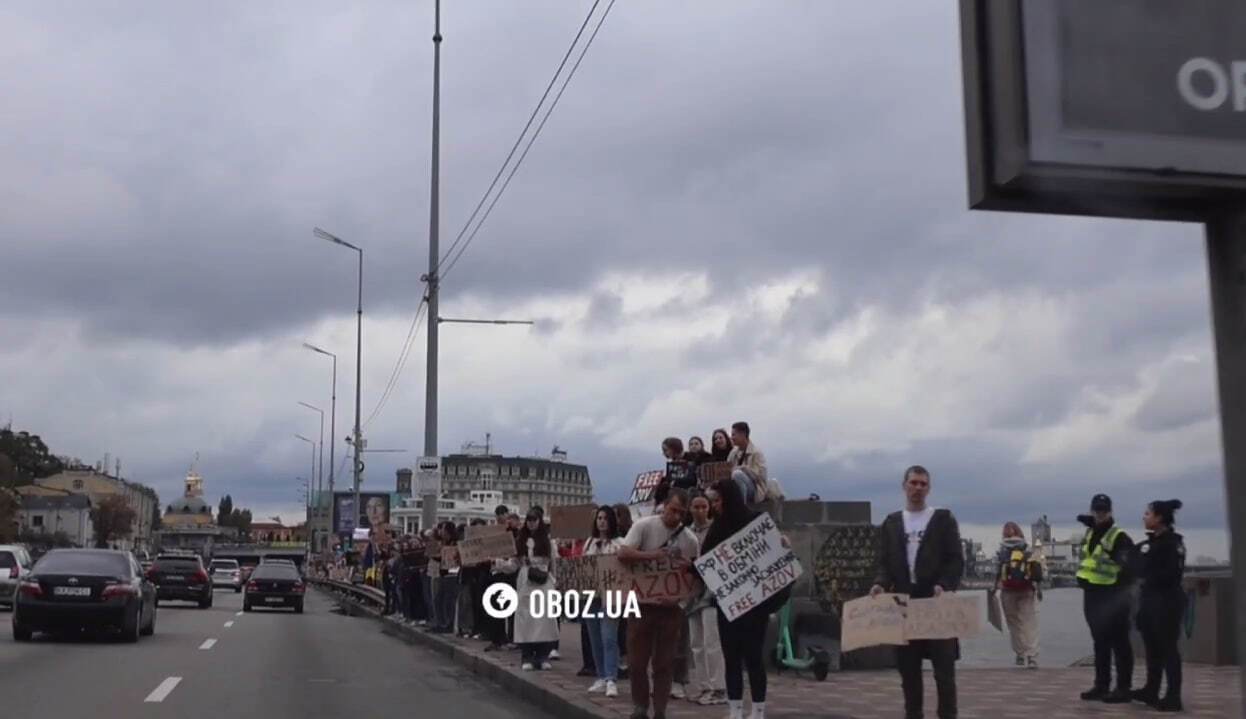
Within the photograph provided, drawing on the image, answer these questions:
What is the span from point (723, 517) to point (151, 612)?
15.1m

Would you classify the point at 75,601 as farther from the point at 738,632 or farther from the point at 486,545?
the point at 738,632

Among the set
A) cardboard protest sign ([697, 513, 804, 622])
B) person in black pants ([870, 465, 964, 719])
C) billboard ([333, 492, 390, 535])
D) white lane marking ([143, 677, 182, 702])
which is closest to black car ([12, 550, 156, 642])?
white lane marking ([143, 677, 182, 702])

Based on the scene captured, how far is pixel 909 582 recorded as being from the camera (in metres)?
9.02

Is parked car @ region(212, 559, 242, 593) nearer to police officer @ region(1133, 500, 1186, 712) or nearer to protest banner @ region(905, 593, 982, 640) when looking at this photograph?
police officer @ region(1133, 500, 1186, 712)

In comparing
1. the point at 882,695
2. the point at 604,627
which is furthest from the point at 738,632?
the point at 604,627

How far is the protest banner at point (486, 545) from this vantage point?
17.1 meters

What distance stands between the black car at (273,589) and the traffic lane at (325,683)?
1300 cm

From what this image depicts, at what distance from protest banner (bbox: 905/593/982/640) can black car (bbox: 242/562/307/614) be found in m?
30.0

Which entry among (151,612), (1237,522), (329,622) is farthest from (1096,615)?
(329,622)

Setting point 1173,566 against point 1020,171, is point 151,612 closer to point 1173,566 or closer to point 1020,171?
point 1173,566

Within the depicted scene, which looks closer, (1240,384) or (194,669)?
(1240,384)

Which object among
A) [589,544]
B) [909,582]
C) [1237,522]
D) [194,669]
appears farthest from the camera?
[194,669]

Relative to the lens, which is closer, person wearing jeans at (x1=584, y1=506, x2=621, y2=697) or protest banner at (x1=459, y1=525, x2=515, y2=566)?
person wearing jeans at (x1=584, y1=506, x2=621, y2=697)

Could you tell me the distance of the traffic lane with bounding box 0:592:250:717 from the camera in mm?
12781
